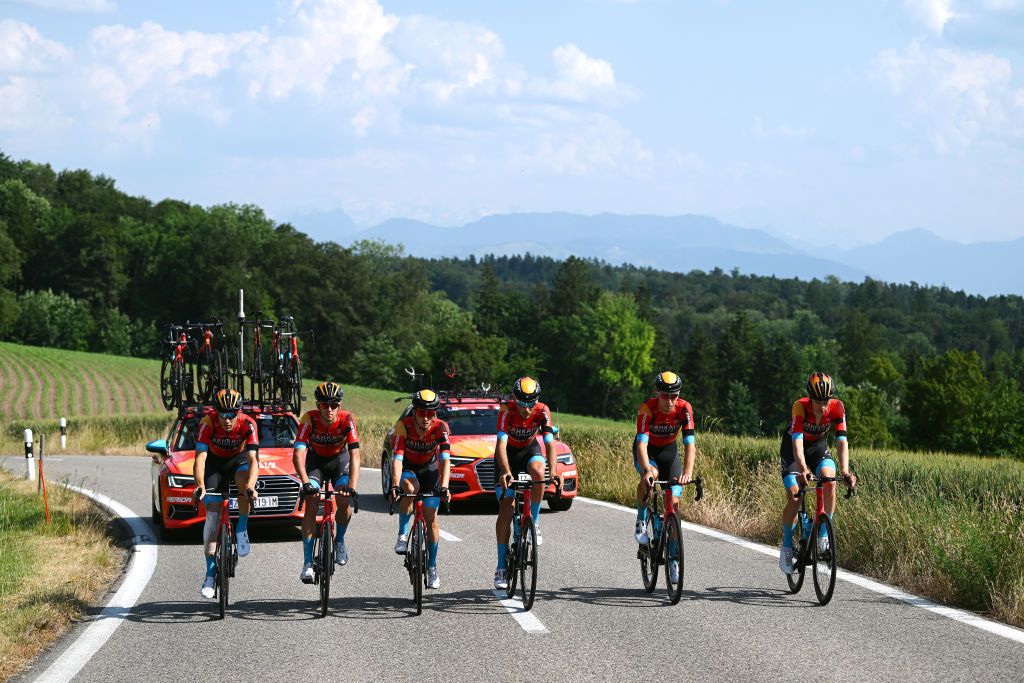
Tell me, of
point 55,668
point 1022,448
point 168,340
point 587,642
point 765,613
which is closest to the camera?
point 55,668

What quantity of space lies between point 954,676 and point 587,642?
2.31 metres

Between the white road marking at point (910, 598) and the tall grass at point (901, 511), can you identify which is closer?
the white road marking at point (910, 598)

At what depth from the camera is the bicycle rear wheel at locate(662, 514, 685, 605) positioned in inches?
375

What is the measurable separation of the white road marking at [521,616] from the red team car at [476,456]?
18.6ft

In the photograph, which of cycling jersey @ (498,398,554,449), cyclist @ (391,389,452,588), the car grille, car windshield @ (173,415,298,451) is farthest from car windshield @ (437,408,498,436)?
cyclist @ (391,389,452,588)

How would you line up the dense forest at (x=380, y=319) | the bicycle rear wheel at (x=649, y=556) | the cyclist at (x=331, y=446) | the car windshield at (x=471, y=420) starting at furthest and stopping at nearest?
the dense forest at (x=380, y=319)
the car windshield at (x=471, y=420)
the bicycle rear wheel at (x=649, y=556)
the cyclist at (x=331, y=446)

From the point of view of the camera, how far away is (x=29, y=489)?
67.3ft

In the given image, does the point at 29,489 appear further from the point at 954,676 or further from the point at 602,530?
the point at 954,676

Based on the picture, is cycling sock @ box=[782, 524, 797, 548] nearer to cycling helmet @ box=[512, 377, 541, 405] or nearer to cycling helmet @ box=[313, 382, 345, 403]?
cycling helmet @ box=[512, 377, 541, 405]

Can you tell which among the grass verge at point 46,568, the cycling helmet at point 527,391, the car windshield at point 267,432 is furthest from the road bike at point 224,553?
the car windshield at point 267,432

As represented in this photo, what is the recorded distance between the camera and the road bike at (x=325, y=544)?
9.21 metres

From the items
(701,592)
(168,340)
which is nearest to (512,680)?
(701,592)

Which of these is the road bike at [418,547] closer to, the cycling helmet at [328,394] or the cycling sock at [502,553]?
the cycling sock at [502,553]

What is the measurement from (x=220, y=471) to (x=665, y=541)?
361 centimetres
